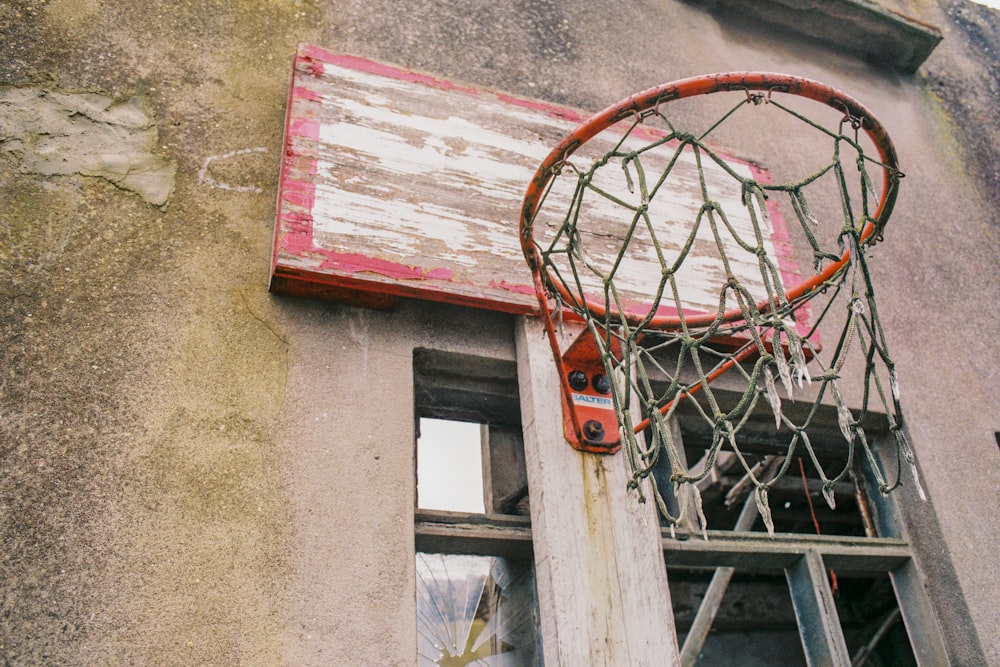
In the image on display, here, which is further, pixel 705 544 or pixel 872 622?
pixel 872 622

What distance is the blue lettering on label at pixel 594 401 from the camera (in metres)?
2.28

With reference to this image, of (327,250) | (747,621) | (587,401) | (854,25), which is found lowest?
(587,401)

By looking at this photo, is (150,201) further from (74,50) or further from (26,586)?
(26,586)

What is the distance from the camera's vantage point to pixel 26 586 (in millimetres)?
1675

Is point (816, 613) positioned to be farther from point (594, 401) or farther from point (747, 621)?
point (747, 621)

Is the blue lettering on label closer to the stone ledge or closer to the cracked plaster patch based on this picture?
the cracked plaster patch

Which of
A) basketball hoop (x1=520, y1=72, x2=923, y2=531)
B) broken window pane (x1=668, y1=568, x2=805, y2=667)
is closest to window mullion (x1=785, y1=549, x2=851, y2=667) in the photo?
basketball hoop (x1=520, y1=72, x2=923, y2=531)

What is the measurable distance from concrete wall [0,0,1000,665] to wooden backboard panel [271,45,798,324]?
16cm

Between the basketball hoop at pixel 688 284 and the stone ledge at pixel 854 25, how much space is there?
3.82 feet

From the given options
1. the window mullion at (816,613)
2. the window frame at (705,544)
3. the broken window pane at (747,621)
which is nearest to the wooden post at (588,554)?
the window frame at (705,544)

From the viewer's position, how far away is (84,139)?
7.77 feet

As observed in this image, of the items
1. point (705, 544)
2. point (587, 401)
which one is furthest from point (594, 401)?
point (705, 544)

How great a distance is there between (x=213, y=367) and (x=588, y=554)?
1123 millimetres

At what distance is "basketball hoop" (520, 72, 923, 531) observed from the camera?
6.29ft
